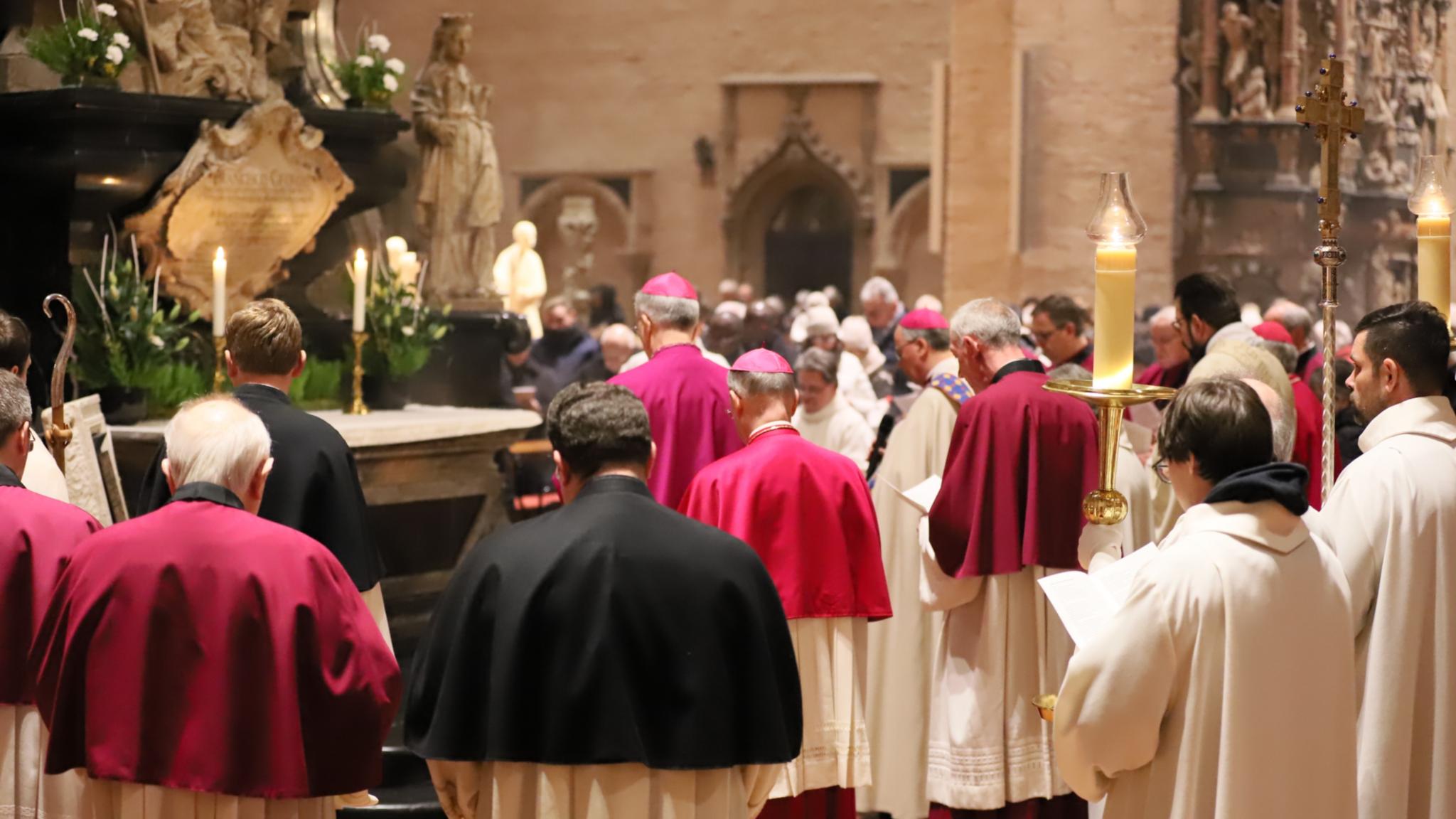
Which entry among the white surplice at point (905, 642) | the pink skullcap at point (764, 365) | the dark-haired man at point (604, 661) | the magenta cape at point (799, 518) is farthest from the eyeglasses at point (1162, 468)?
the white surplice at point (905, 642)

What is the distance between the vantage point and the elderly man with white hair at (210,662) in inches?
133

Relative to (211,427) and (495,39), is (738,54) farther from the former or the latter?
(211,427)

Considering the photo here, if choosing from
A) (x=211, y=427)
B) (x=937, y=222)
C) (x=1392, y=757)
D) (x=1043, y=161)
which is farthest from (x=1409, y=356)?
(x=937, y=222)

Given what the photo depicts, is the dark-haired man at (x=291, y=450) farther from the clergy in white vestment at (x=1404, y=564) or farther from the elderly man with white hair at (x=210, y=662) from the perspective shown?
the clergy in white vestment at (x=1404, y=564)

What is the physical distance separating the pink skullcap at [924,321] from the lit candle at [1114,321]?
11.7 ft

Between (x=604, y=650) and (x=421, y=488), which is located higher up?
(x=604, y=650)

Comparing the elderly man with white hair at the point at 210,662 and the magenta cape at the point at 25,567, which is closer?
the elderly man with white hair at the point at 210,662

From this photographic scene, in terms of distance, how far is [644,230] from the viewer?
78.1 feet

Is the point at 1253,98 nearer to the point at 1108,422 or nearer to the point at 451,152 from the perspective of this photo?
the point at 451,152

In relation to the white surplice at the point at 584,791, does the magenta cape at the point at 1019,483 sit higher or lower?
higher

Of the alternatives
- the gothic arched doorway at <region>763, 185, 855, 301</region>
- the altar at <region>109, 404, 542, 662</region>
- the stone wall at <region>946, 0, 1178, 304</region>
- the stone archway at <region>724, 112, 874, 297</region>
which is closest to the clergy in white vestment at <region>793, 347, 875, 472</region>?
the altar at <region>109, 404, 542, 662</region>

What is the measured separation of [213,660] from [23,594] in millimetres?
789

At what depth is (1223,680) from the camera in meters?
3.27

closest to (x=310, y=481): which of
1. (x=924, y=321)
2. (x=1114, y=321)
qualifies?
(x=1114, y=321)
